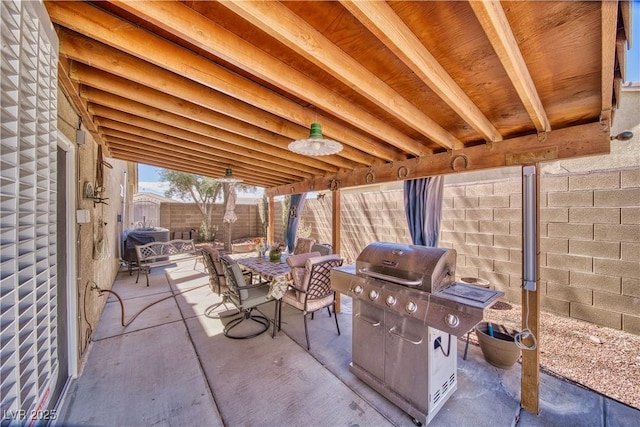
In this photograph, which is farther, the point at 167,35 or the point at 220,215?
the point at 220,215

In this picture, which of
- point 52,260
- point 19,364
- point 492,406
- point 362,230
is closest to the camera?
point 19,364

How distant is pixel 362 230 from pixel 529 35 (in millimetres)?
4717

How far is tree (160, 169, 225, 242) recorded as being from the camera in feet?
33.0

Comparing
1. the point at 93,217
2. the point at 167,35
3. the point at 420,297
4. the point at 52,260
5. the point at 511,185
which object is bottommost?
the point at 420,297

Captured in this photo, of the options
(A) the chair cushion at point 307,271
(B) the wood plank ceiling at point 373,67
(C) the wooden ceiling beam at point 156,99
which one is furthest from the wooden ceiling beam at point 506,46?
(A) the chair cushion at point 307,271

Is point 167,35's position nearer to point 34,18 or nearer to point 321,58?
point 34,18

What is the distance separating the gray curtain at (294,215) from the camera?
5.85 meters

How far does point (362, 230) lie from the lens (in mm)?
5727

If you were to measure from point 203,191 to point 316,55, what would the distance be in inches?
414

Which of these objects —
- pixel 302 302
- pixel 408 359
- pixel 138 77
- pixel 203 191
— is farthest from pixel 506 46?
pixel 203 191

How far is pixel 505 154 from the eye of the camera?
223cm

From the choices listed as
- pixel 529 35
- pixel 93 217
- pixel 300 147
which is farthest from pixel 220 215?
pixel 529 35

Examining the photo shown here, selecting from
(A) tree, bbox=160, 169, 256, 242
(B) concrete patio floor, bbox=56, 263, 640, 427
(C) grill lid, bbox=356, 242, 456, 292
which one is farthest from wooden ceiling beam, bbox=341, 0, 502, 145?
(A) tree, bbox=160, 169, 256, 242

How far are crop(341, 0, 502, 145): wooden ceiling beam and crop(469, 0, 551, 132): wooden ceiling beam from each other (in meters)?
0.29
